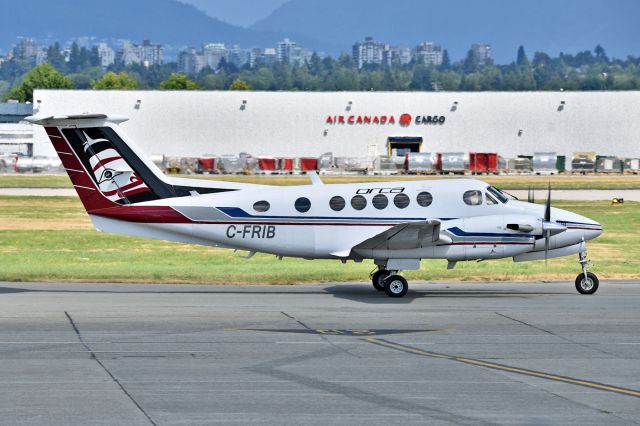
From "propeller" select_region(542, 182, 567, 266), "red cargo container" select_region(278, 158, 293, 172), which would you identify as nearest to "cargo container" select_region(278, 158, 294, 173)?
"red cargo container" select_region(278, 158, 293, 172)

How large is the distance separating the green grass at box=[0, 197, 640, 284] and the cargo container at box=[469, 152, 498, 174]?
5021 cm

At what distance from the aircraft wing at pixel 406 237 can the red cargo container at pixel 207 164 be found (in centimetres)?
7360

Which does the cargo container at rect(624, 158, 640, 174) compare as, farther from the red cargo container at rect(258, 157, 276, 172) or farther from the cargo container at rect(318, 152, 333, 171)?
the red cargo container at rect(258, 157, 276, 172)

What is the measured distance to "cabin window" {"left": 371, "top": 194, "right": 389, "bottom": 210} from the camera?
25844 millimetres

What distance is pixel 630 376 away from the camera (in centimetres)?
1667

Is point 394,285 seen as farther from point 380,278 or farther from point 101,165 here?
point 101,165

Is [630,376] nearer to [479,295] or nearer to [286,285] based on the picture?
[479,295]

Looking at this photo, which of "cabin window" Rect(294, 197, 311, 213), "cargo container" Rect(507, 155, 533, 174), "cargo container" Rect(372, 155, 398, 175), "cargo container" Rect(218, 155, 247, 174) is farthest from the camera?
"cargo container" Rect(507, 155, 533, 174)

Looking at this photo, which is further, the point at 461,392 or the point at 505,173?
the point at 505,173

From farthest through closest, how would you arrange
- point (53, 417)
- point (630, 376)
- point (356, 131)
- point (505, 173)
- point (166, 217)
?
point (356, 131), point (505, 173), point (166, 217), point (630, 376), point (53, 417)

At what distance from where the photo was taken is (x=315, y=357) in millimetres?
17891

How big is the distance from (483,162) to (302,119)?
65.1 feet

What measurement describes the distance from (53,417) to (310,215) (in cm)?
1255

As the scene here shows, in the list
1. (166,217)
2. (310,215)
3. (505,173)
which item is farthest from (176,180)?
(505,173)
